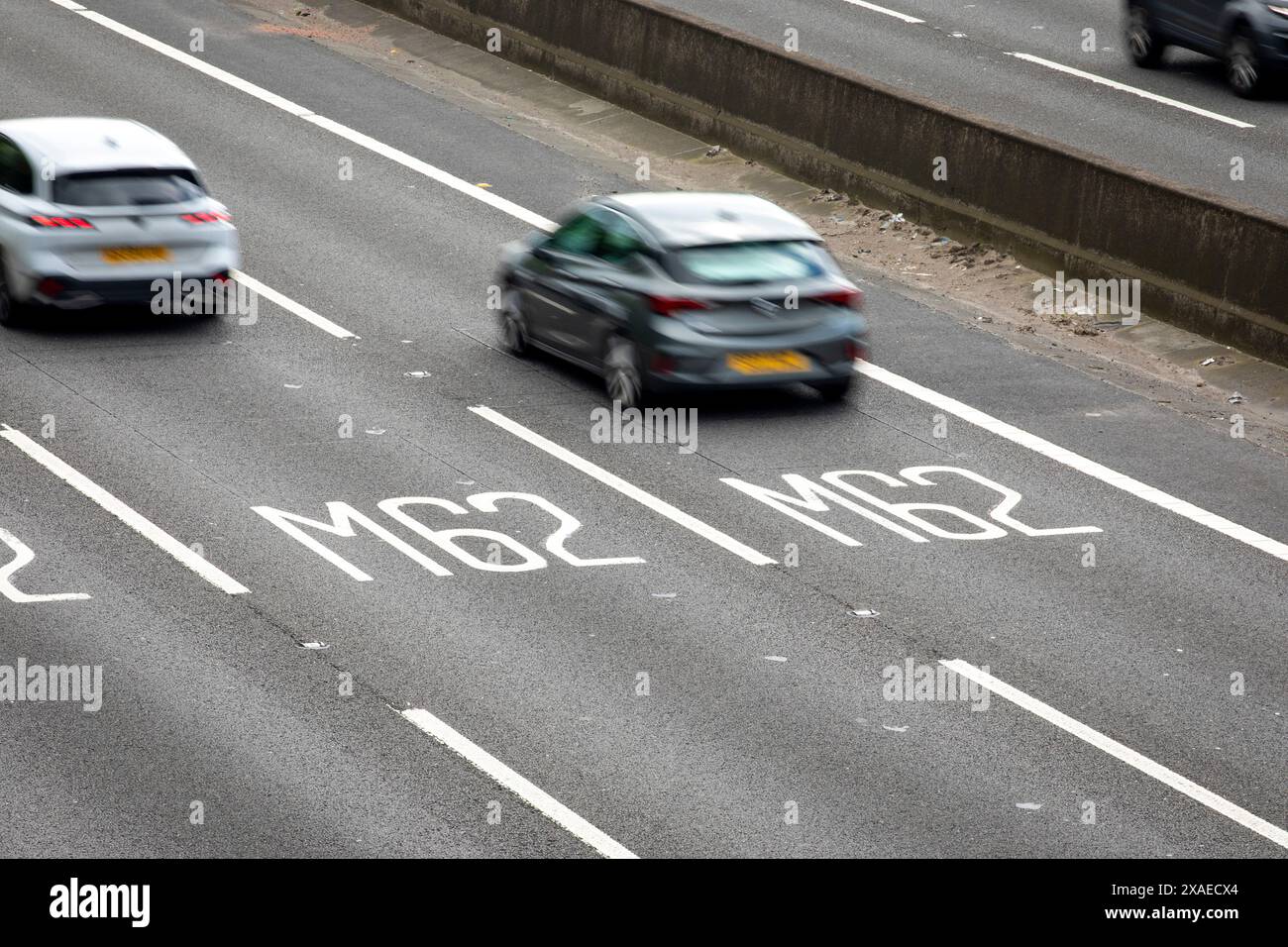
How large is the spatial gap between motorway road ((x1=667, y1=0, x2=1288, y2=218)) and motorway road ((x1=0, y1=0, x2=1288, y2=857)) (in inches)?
208

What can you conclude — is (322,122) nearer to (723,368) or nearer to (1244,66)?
(723,368)

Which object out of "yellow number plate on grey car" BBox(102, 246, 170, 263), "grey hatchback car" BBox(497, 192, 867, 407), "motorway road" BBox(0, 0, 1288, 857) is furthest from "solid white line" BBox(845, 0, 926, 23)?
"yellow number plate on grey car" BBox(102, 246, 170, 263)

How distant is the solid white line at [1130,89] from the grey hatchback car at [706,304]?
32.3 ft

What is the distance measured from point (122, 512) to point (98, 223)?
15.6 ft

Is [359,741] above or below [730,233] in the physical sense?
below

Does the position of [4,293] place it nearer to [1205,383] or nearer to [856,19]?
[1205,383]

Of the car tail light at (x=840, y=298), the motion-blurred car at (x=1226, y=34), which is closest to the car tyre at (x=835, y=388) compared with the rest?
the car tail light at (x=840, y=298)

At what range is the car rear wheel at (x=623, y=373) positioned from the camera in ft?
56.4

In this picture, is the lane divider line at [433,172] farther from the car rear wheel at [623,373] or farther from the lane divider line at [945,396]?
the car rear wheel at [623,373]

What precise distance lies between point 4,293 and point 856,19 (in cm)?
1539

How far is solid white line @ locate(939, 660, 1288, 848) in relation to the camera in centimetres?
1058

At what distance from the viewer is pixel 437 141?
25.6 meters
